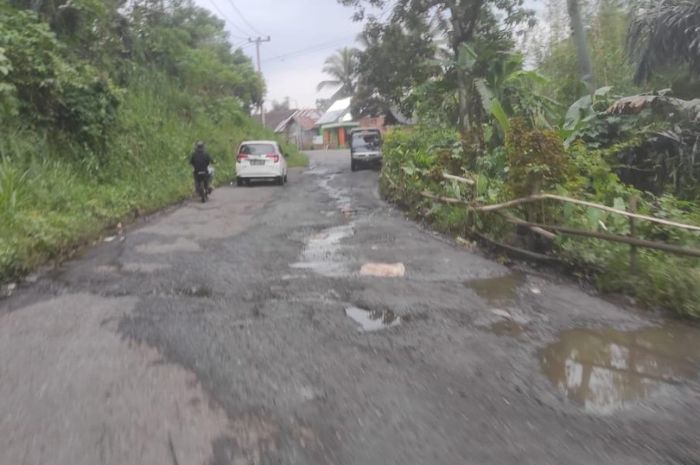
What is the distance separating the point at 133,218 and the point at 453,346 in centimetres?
864

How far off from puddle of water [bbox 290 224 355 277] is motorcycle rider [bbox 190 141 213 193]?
5411 millimetres

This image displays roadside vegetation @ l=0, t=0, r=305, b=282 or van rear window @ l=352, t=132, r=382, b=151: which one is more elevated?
roadside vegetation @ l=0, t=0, r=305, b=282

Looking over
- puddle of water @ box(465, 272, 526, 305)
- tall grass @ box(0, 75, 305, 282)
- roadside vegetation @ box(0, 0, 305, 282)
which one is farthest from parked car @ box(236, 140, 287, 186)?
puddle of water @ box(465, 272, 526, 305)

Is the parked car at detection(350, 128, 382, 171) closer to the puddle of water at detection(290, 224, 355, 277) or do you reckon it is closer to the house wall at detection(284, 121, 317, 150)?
the puddle of water at detection(290, 224, 355, 277)

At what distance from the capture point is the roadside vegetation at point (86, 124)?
8.39 meters

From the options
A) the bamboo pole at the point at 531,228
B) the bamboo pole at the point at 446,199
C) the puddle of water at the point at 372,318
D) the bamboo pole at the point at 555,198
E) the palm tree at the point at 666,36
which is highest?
the palm tree at the point at 666,36

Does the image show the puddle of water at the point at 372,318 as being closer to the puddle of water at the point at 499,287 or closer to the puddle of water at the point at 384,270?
the puddle of water at the point at 499,287

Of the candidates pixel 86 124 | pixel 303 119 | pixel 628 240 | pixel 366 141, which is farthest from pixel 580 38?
pixel 303 119

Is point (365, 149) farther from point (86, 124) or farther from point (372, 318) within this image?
point (372, 318)

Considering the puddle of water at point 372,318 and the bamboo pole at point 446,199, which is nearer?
the puddle of water at point 372,318

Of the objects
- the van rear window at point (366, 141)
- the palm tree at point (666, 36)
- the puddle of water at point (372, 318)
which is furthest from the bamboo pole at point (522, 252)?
the van rear window at point (366, 141)

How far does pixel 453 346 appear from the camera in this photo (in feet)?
15.3

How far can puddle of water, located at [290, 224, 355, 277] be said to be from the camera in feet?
24.5

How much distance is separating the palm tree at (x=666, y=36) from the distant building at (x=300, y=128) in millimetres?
49612
